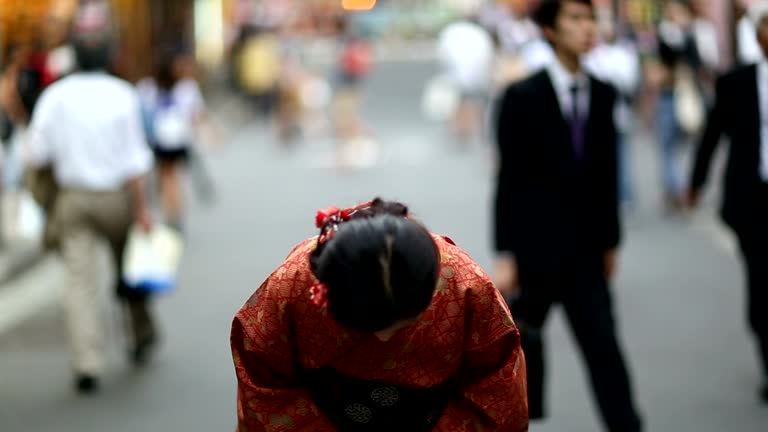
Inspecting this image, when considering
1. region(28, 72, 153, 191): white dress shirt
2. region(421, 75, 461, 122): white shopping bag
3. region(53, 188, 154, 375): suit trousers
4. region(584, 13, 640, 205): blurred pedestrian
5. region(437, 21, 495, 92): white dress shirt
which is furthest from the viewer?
region(421, 75, 461, 122): white shopping bag

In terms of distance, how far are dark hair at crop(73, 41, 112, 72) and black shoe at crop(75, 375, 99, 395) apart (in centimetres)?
159

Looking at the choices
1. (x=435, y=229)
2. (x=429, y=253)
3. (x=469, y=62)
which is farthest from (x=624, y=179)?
(x=429, y=253)

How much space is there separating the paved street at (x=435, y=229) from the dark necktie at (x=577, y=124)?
4.57 ft

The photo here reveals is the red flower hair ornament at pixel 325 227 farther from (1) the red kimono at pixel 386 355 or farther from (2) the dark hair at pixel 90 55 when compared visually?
(2) the dark hair at pixel 90 55

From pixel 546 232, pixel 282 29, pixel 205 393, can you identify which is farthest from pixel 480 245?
pixel 282 29

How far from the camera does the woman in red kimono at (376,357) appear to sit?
2588mm

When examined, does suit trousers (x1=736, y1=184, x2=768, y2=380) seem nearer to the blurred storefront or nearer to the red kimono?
the red kimono

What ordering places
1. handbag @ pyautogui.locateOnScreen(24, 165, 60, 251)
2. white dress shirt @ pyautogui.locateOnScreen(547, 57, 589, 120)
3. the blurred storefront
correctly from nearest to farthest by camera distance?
white dress shirt @ pyautogui.locateOnScreen(547, 57, 589, 120), handbag @ pyautogui.locateOnScreen(24, 165, 60, 251), the blurred storefront

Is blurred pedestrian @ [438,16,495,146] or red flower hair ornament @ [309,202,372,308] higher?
red flower hair ornament @ [309,202,372,308]

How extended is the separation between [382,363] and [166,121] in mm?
8800

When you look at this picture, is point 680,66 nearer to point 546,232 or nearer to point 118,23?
point 546,232

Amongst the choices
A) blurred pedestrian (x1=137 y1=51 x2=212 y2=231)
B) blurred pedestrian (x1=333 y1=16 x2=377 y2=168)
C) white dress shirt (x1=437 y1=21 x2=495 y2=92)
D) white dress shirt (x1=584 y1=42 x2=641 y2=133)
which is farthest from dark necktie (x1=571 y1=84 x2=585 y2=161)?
white dress shirt (x1=437 y1=21 x2=495 y2=92)

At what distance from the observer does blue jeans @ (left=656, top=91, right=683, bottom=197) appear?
37.4ft

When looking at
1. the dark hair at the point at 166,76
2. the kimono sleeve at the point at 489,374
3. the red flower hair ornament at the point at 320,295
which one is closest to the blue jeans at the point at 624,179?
the dark hair at the point at 166,76
